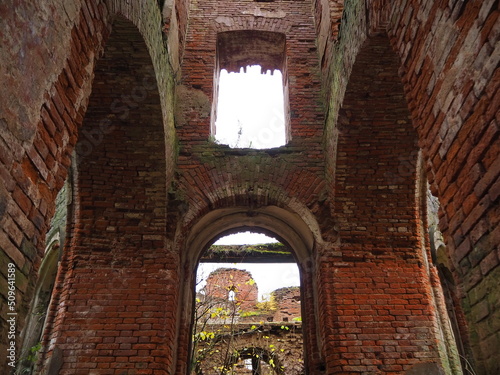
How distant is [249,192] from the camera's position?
20.7 feet

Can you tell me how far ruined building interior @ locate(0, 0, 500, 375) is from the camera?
3783 millimetres

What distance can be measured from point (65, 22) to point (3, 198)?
4.49 feet

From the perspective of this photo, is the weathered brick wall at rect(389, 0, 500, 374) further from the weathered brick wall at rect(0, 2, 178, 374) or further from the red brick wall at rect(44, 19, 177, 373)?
the red brick wall at rect(44, 19, 177, 373)

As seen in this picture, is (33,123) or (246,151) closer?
(33,123)

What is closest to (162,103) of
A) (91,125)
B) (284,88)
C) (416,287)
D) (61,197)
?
(91,125)

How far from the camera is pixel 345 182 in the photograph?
6.02 m

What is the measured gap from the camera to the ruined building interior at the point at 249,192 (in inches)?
149

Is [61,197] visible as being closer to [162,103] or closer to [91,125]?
[91,125]

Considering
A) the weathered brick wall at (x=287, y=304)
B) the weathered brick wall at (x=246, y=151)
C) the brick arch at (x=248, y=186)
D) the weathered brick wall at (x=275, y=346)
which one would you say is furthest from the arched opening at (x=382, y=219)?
the weathered brick wall at (x=287, y=304)

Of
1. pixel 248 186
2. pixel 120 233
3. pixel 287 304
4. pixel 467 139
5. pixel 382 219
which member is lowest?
pixel 467 139

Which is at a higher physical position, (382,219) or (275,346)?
(382,219)

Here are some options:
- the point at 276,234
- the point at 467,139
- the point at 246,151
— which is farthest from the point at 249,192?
the point at 467,139

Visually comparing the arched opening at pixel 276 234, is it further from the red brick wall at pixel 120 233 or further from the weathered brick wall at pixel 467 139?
the weathered brick wall at pixel 467 139

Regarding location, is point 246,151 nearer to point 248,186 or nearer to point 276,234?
point 248,186
